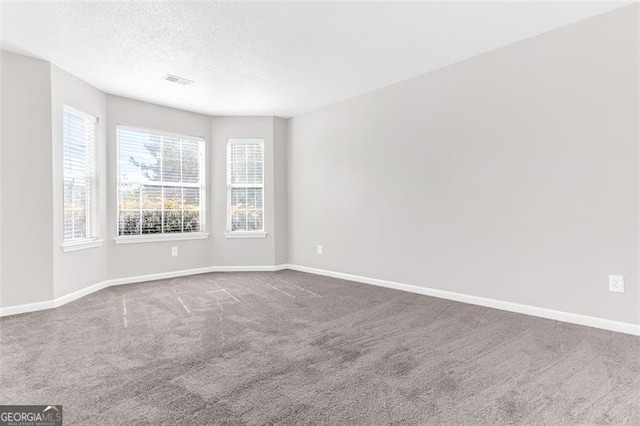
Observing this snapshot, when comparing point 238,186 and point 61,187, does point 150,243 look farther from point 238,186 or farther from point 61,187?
point 238,186

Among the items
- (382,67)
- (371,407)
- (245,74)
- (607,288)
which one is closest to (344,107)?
(382,67)

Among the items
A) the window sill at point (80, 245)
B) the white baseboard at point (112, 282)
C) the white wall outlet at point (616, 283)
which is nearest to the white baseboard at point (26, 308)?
the white baseboard at point (112, 282)

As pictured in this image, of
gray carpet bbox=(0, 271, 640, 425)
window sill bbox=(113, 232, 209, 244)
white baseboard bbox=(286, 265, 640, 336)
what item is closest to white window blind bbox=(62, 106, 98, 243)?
window sill bbox=(113, 232, 209, 244)

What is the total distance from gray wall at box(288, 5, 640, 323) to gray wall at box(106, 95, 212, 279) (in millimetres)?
2372

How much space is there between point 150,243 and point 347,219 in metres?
2.95

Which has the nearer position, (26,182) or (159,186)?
(26,182)

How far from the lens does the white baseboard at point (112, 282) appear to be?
3.46 m

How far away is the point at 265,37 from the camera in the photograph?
3.12 meters

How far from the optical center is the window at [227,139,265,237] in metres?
5.82

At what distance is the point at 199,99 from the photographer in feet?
15.9

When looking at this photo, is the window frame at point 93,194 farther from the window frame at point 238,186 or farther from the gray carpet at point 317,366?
the window frame at point 238,186

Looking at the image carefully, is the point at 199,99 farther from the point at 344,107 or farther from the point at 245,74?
the point at 344,107

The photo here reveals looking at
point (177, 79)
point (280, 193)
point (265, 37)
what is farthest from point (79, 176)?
point (265, 37)

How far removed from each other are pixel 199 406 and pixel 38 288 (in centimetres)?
297
